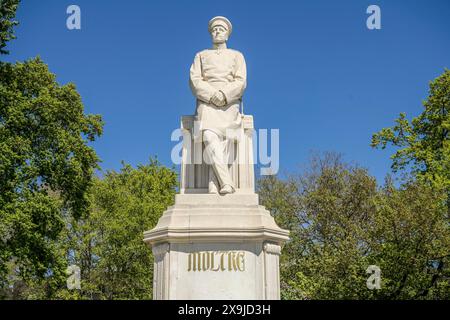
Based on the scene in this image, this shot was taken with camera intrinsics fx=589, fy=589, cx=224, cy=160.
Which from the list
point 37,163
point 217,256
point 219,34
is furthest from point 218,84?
point 37,163

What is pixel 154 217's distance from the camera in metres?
32.1

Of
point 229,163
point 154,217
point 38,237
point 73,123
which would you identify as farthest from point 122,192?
point 229,163

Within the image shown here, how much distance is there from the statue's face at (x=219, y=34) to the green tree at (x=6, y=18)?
12544 millimetres

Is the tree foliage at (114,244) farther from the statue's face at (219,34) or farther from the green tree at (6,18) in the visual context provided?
the statue's face at (219,34)

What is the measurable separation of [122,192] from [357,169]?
13.7 meters

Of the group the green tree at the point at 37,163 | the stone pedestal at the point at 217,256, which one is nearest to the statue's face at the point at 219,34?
the stone pedestal at the point at 217,256

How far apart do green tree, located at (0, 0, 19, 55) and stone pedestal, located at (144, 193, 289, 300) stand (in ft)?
48.5

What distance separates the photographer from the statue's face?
12.5m

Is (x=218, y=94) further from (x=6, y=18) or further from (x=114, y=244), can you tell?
(x=114, y=244)

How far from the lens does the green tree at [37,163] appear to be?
21.3 meters

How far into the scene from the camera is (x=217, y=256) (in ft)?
34.0

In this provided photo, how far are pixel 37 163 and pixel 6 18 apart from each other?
563 centimetres
